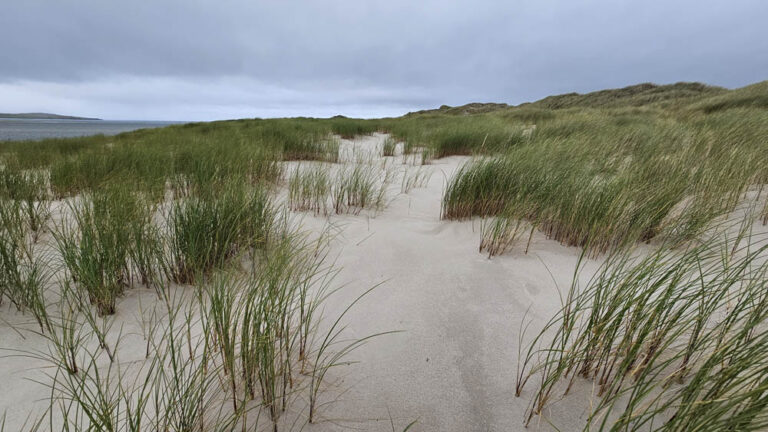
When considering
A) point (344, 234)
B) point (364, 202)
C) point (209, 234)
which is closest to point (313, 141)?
point (364, 202)

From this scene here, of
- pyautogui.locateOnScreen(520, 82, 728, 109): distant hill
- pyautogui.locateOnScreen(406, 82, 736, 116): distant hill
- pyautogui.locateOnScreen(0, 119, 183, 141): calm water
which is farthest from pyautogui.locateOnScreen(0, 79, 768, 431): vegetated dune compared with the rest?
pyautogui.locateOnScreen(520, 82, 728, 109): distant hill

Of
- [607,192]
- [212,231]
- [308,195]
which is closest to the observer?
[212,231]

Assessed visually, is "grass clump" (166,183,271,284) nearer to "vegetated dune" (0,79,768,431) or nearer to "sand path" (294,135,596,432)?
"vegetated dune" (0,79,768,431)

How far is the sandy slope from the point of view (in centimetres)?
111

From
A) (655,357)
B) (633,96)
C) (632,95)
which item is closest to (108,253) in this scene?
(655,357)

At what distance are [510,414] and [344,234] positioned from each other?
1802 mm

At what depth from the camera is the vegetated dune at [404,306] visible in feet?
3.46

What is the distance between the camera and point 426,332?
1.50 m

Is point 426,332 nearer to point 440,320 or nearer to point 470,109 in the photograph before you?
point 440,320

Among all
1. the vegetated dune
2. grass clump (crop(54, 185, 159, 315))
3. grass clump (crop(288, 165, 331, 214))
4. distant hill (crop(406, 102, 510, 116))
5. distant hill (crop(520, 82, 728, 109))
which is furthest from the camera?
distant hill (crop(406, 102, 510, 116))

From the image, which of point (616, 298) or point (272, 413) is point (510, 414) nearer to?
point (616, 298)

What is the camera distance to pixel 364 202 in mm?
3270

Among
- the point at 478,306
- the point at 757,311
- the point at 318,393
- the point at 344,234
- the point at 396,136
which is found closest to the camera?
the point at 757,311

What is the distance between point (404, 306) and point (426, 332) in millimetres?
233
